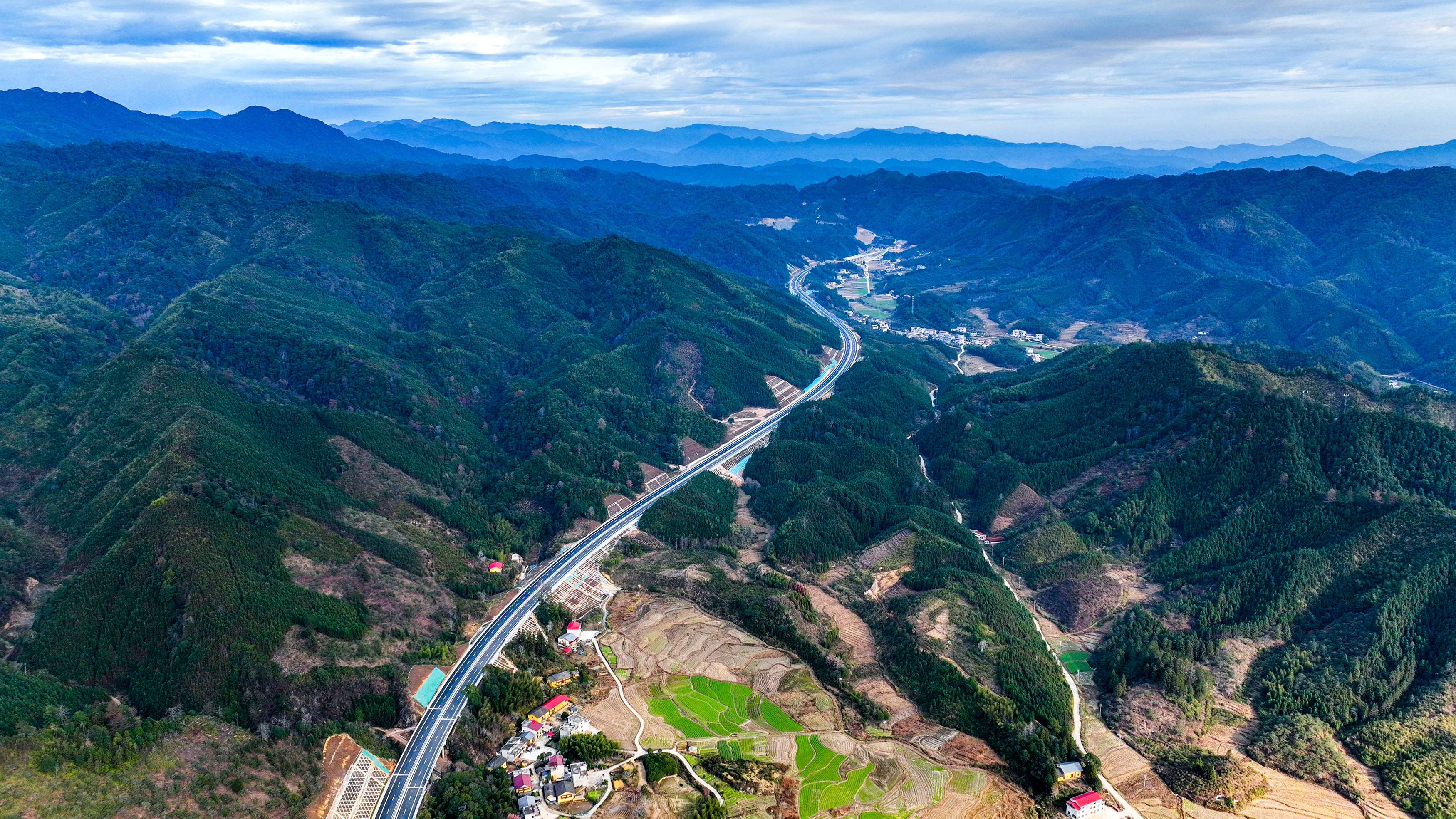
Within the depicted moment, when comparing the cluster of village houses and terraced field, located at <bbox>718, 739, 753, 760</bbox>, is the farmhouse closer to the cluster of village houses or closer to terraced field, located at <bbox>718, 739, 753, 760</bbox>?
terraced field, located at <bbox>718, 739, 753, 760</bbox>

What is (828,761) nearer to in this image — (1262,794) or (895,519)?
(1262,794)

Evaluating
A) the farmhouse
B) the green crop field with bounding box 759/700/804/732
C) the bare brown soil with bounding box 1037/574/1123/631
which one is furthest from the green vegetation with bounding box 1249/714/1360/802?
the green crop field with bounding box 759/700/804/732

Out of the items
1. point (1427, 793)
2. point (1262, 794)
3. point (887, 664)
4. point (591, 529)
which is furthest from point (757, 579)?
point (1427, 793)

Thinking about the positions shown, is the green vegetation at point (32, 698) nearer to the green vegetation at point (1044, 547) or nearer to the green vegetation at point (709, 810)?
the green vegetation at point (709, 810)

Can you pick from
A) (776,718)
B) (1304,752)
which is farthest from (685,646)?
(1304,752)

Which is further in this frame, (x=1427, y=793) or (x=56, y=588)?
(x=56, y=588)

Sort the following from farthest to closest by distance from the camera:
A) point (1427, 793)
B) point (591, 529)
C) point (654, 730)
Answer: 1. point (591, 529)
2. point (654, 730)
3. point (1427, 793)

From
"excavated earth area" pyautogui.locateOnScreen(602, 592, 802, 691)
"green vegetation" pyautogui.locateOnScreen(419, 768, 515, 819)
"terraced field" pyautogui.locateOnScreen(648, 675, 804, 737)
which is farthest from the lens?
"excavated earth area" pyautogui.locateOnScreen(602, 592, 802, 691)
